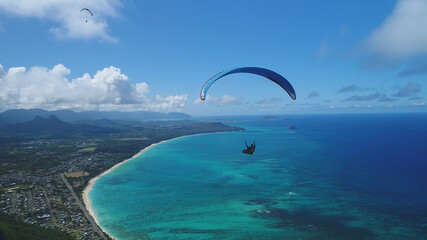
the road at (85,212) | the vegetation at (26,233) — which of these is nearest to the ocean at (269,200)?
the road at (85,212)

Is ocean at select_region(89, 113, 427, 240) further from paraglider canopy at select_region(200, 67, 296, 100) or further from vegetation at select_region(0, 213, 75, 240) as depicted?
paraglider canopy at select_region(200, 67, 296, 100)

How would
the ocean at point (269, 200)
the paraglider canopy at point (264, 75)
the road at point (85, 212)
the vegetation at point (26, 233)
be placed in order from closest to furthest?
1. the paraglider canopy at point (264, 75)
2. the vegetation at point (26, 233)
3. the road at point (85, 212)
4. the ocean at point (269, 200)

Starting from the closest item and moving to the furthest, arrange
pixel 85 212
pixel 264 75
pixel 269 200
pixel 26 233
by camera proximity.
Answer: pixel 264 75
pixel 26 233
pixel 85 212
pixel 269 200

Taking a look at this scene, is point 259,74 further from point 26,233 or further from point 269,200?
point 26,233

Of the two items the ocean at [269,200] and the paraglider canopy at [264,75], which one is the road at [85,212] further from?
the paraglider canopy at [264,75]

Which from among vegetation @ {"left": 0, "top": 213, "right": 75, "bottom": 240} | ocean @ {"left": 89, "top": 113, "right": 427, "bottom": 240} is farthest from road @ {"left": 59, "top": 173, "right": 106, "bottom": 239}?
vegetation @ {"left": 0, "top": 213, "right": 75, "bottom": 240}

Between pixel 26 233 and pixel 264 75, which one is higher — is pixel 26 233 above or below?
below

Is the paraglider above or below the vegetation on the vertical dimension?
above

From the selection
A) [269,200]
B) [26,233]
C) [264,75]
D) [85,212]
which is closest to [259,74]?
[264,75]

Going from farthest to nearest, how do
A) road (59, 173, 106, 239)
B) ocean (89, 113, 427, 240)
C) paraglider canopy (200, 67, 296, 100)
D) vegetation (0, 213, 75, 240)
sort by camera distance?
ocean (89, 113, 427, 240) → road (59, 173, 106, 239) → vegetation (0, 213, 75, 240) → paraglider canopy (200, 67, 296, 100)

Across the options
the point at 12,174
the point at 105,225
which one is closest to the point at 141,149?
the point at 12,174

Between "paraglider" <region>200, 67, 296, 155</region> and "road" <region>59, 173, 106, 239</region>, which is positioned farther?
"road" <region>59, 173, 106, 239</region>

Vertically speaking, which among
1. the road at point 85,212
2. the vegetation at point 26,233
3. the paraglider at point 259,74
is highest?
the paraglider at point 259,74

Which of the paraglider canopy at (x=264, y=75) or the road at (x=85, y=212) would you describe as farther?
the road at (x=85, y=212)
